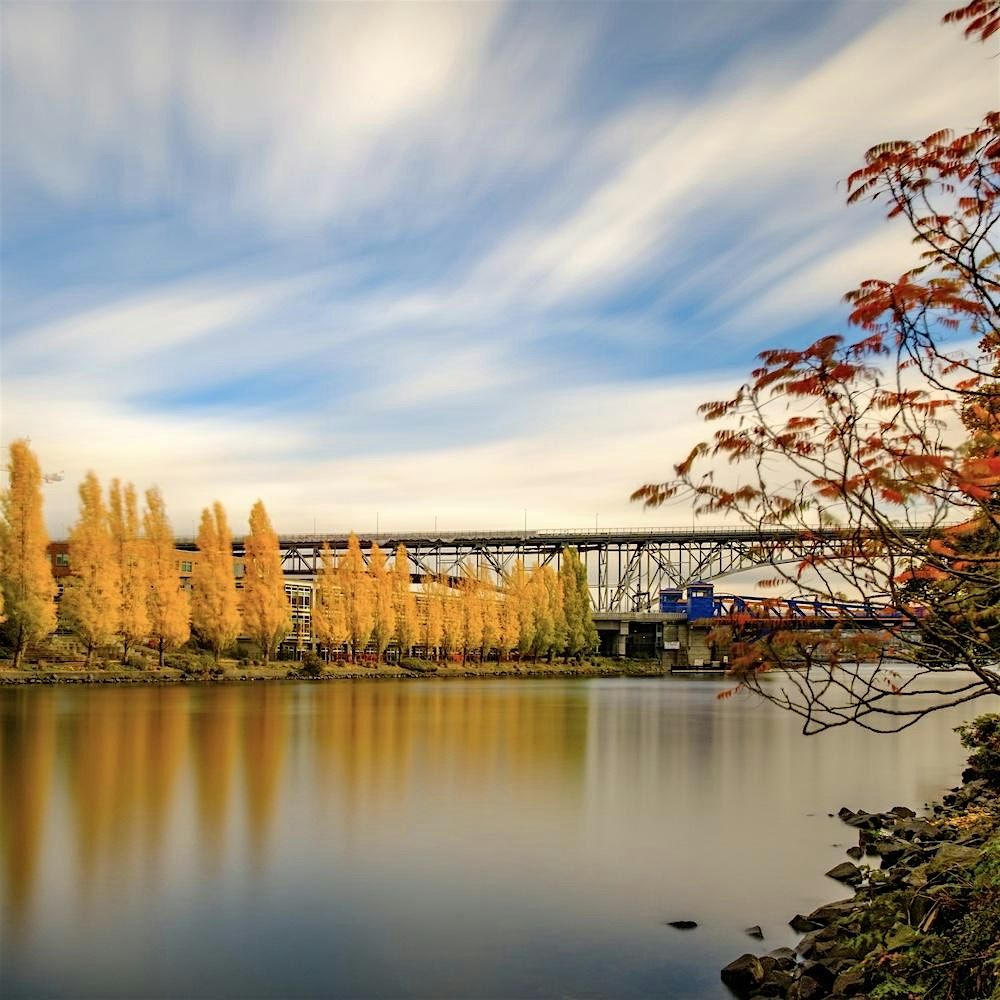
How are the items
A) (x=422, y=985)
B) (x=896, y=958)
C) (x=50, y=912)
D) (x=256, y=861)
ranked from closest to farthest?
(x=896, y=958) < (x=422, y=985) < (x=50, y=912) < (x=256, y=861)

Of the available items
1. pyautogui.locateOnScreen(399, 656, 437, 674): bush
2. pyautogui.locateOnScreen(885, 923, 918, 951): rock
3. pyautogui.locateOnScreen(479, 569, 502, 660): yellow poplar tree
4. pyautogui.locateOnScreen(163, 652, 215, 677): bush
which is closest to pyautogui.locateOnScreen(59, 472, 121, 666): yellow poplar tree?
pyautogui.locateOnScreen(163, 652, 215, 677): bush

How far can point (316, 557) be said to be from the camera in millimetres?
82125

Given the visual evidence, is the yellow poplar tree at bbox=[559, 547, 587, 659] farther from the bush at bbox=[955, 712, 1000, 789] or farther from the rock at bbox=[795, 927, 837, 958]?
the rock at bbox=[795, 927, 837, 958]

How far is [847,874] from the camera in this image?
10234mm

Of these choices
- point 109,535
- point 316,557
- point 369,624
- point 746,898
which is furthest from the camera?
point 316,557

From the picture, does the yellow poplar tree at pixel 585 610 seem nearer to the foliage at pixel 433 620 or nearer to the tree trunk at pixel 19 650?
the foliage at pixel 433 620

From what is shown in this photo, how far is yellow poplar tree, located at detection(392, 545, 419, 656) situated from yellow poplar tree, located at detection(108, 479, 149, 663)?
17937 mm

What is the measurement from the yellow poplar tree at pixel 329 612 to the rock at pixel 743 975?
45011 millimetres

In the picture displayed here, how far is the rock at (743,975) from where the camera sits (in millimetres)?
6975

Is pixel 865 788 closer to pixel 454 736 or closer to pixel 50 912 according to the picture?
pixel 454 736

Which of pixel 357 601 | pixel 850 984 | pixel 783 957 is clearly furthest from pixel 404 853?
pixel 357 601

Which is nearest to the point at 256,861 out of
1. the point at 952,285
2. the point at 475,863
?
the point at 475,863

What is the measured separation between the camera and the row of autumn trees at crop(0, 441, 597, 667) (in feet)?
115

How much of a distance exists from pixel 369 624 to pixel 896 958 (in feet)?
157
